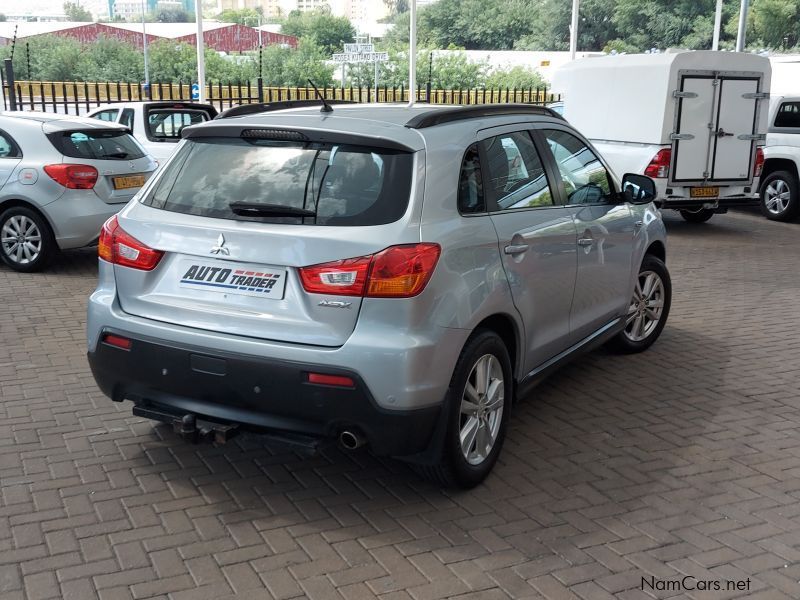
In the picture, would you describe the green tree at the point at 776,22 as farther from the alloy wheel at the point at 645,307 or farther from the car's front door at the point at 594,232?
the car's front door at the point at 594,232

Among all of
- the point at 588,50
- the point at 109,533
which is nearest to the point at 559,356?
the point at 109,533

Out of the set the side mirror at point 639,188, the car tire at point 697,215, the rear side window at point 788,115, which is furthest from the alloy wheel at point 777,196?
the side mirror at point 639,188

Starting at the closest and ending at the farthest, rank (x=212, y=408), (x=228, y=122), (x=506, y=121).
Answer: (x=212, y=408) → (x=228, y=122) → (x=506, y=121)

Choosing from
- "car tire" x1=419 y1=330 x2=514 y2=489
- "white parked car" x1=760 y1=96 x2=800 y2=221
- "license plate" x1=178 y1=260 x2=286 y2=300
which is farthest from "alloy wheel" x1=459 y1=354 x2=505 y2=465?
"white parked car" x1=760 y1=96 x2=800 y2=221

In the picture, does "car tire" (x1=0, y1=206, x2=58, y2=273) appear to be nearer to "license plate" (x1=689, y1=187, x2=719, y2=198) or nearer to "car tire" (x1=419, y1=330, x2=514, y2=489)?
"car tire" (x1=419, y1=330, x2=514, y2=489)

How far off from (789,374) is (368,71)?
6008 cm

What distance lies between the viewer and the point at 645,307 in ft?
22.4

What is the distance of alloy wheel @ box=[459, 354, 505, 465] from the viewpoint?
13.9 feet

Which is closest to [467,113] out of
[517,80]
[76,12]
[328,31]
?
[517,80]

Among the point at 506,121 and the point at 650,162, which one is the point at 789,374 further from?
the point at 650,162

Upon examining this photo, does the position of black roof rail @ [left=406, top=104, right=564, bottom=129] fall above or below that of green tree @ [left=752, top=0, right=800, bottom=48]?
below

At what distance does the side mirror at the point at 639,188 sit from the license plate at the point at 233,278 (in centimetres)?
302

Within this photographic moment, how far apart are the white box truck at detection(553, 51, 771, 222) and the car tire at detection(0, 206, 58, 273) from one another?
295 inches

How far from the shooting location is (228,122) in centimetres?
442
